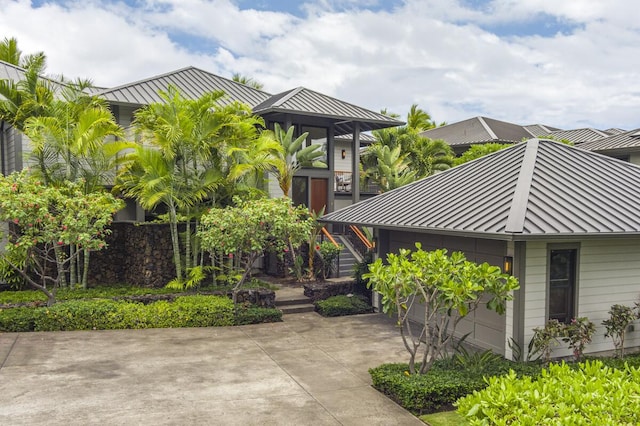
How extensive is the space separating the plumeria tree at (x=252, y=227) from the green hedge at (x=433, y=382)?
5.02 metres

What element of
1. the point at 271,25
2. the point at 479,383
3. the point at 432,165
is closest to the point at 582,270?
the point at 479,383

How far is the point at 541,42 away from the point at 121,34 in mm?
14780

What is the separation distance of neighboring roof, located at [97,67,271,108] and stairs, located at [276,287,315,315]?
317 inches

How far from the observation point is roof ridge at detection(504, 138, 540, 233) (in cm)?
Answer: 909

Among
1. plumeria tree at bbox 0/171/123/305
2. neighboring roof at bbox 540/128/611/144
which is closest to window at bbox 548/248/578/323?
plumeria tree at bbox 0/171/123/305

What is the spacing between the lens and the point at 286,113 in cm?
1875

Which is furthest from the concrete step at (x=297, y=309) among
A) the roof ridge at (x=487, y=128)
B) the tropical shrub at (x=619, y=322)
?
the roof ridge at (x=487, y=128)

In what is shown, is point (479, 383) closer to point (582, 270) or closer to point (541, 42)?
point (582, 270)

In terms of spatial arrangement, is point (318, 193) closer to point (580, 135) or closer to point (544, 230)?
point (544, 230)

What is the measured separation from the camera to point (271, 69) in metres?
28.8

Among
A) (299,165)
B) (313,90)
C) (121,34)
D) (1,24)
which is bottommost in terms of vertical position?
(299,165)

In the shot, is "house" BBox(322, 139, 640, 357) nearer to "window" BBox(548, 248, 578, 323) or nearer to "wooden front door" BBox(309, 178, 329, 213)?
"window" BBox(548, 248, 578, 323)

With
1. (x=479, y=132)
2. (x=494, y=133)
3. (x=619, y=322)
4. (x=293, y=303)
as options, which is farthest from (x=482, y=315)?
(x=479, y=132)

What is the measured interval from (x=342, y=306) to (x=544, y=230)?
21.8 ft
